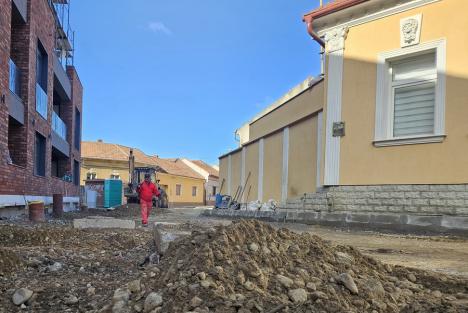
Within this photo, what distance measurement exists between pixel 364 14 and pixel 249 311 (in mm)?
10012

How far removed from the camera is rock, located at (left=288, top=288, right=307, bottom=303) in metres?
3.01

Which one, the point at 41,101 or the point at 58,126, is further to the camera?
the point at 58,126

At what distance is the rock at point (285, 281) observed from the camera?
3.21 m

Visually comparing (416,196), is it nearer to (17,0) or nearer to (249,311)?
(249,311)

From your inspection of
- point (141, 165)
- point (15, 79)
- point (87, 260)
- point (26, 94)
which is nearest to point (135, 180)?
point (141, 165)

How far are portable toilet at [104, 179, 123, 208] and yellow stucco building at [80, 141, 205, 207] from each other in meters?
7.08

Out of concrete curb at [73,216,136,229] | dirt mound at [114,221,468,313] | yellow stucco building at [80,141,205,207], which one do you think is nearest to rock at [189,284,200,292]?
dirt mound at [114,221,468,313]

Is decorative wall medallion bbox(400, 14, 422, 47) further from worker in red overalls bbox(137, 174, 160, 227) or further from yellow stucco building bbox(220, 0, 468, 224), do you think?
worker in red overalls bbox(137, 174, 160, 227)

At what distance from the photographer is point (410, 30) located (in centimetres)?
1043

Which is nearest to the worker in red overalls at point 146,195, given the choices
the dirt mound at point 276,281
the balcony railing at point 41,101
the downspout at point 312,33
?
the downspout at point 312,33

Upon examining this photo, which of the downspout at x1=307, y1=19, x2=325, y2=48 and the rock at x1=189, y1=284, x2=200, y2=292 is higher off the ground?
the downspout at x1=307, y1=19, x2=325, y2=48

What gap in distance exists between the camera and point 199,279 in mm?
3168

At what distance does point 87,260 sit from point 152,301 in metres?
2.69

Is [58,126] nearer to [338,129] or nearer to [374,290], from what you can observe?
[338,129]
